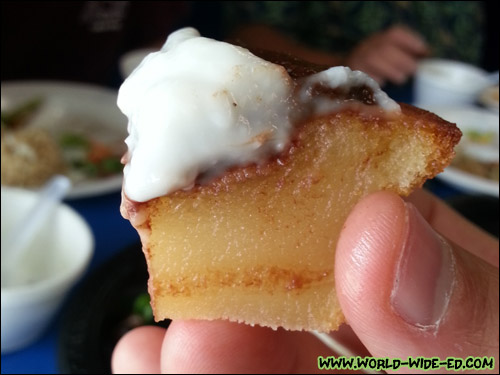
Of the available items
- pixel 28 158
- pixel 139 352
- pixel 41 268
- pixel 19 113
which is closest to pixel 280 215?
pixel 139 352

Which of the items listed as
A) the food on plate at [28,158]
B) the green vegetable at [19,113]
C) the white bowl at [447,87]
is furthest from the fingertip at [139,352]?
the white bowl at [447,87]

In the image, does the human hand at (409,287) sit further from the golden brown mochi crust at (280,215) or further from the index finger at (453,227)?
the index finger at (453,227)

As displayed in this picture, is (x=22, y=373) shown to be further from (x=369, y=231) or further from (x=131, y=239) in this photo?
(x=369, y=231)

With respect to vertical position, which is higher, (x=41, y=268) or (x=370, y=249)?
(x=370, y=249)

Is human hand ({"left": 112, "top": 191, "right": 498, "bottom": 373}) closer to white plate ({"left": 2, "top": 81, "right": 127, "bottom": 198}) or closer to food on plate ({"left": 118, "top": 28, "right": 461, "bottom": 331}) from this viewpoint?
food on plate ({"left": 118, "top": 28, "right": 461, "bottom": 331})

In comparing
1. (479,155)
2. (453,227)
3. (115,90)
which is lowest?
(115,90)

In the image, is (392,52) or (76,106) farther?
(392,52)

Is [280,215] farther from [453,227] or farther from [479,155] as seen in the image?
[479,155]

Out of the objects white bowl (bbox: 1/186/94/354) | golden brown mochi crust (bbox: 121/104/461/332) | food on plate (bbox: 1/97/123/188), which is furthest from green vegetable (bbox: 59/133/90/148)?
golden brown mochi crust (bbox: 121/104/461/332)
